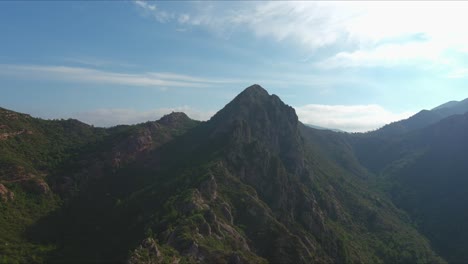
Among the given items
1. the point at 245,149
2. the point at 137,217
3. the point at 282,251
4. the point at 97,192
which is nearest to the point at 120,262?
the point at 137,217

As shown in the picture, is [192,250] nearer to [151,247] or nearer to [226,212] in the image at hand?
[151,247]

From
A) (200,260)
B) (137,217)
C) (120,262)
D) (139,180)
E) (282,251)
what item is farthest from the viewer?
(139,180)

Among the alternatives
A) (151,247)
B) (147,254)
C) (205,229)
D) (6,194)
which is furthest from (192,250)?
(6,194)

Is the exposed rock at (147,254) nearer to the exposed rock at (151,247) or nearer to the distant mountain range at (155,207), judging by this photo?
the exposed rock at (151,247)

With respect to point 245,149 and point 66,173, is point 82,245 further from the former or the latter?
point 245,149

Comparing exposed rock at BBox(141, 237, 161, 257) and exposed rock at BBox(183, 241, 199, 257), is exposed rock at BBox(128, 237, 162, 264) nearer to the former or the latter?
exposed rock at BBox(141, 237, 161, 257)

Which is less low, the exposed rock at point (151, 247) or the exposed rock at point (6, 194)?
the exposed rock at point (6, 194)

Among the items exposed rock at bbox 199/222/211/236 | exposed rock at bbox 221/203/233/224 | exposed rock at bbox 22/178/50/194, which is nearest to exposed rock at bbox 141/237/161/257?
exposed rock at bbox 199/222/211/236

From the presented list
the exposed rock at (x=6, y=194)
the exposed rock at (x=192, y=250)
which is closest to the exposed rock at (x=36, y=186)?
the exposed rock at (x=6, y=194)
